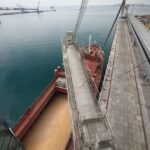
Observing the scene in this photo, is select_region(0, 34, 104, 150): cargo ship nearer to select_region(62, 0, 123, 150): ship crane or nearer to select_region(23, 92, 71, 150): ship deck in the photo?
select_region(23, 92, 71, 150): ship deck

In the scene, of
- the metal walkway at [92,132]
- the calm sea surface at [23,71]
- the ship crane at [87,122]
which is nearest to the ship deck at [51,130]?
the calm sea surface at [23,71]

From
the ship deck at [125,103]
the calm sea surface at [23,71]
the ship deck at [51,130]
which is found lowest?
the calm sea surface at [23,71]

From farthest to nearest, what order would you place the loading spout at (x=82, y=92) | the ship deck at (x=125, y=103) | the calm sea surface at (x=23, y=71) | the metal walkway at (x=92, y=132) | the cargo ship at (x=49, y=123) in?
1. the calm sea surface at (x=23, y=71)
2. the cargo ship at (x=49, y=123)
3. the ship deck at (x=125, y=103)
4. the loading spout at (x=82, y=92)
5. the metal walkway at (x=92, y=132)

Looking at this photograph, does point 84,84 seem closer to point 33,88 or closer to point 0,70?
point 33,88

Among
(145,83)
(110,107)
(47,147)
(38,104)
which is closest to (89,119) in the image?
(110,107)

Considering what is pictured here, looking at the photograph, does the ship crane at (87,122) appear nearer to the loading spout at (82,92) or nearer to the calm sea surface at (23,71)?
the loading spout at (82,92)

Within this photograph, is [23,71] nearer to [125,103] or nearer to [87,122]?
[125,103]
